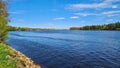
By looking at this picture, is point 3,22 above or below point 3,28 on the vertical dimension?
above

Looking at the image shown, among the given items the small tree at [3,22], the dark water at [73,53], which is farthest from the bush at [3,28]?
the dark water at [73,53]

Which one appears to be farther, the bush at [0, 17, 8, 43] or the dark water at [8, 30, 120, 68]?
the bush at [0, 17, 8, 43]

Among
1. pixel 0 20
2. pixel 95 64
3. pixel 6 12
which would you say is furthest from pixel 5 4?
pixel 95 64

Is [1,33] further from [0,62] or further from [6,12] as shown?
[0,62]

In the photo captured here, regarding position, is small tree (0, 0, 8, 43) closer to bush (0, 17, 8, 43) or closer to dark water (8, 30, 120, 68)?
bush (0, 17, 8, 43)

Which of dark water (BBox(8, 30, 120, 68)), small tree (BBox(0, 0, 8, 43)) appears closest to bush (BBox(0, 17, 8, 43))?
small tree (BBox(0, 0, 8, 43))

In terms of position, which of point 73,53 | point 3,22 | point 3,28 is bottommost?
point 73,53

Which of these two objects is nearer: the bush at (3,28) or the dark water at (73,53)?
the dark water at (73,53)

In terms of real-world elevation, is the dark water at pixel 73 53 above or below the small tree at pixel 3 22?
below

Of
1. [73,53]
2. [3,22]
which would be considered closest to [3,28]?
[3,22]

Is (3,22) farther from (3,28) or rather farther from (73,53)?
(73,53)

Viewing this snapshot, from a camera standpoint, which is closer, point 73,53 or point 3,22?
point 73,53

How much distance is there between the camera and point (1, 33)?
120ft

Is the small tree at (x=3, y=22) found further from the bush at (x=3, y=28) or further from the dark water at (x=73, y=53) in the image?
the dark water at (x=73, y=53)
